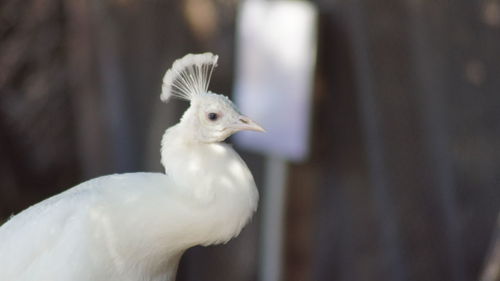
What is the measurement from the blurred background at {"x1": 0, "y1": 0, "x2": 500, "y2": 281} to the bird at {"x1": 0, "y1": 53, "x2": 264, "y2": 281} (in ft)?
3.36

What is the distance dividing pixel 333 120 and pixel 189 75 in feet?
6.36

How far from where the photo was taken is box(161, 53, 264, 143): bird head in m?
2.83

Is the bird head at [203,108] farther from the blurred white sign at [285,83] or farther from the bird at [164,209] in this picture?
the blurred white sign at [285,83]

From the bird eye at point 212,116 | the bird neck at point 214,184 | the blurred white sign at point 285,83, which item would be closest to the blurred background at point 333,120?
the blurred white sign at point 285,83

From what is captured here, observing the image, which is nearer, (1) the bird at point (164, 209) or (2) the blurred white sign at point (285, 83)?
(1) the bird at point (164, 209)

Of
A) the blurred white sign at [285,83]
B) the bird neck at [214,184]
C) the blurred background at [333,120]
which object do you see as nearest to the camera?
the bird neck at [214,184]

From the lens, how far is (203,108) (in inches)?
113

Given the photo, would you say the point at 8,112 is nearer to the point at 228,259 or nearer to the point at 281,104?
the point at 228,259

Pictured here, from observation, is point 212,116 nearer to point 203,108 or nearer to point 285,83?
point 203,108

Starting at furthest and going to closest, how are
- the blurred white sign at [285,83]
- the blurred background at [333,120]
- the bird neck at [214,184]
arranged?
1. the blurred white sign at [285,83]
2. the blurred background at [333,120]
3. the bird neck at [214,184]

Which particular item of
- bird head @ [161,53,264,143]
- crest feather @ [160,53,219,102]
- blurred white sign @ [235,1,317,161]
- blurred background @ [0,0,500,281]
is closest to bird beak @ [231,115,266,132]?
bird head @ [161,53,264,143]

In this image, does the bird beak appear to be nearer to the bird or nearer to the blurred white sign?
the bird

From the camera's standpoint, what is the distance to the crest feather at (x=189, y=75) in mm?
2838

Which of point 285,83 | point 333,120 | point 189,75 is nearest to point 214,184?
point 189,75
